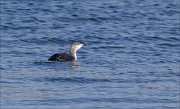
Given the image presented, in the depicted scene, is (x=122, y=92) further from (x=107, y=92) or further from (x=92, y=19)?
(x=92, y=19)

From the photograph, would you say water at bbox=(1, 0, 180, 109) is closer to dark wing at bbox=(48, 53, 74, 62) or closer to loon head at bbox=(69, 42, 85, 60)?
dark wing at bbox=(48, 53, 74, 62)

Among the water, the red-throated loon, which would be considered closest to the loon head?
the red-throated loon

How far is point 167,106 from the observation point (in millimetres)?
14719

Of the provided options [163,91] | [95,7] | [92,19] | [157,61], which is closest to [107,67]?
[157,61]

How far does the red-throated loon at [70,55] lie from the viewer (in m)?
20.3

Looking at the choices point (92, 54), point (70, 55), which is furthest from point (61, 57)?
point (92, 54)

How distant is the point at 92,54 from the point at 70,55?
1.77 ft

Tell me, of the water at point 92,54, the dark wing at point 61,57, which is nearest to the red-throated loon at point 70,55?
the dark wing at point 61,57

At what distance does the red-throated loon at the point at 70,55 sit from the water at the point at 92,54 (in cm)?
17

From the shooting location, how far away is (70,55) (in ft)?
70.2

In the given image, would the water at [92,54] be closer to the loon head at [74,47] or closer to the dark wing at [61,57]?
the dark wing at [61,57]

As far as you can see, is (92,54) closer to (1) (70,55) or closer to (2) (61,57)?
(1) (70,55)

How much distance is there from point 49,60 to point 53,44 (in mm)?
3058

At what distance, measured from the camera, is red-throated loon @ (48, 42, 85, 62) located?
66.6 ft
